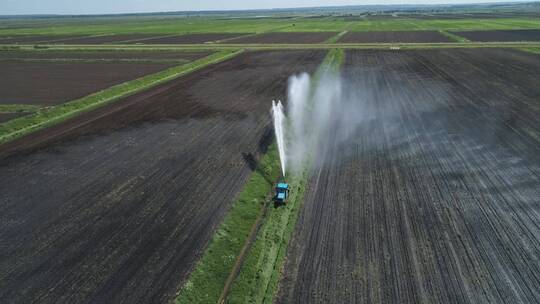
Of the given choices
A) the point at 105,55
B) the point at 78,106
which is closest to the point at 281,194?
the point at 78,106

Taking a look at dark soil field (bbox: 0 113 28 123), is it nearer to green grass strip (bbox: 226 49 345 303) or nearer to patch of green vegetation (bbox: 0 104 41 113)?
patch of green vegetation (bbox: 0 104 41 113)

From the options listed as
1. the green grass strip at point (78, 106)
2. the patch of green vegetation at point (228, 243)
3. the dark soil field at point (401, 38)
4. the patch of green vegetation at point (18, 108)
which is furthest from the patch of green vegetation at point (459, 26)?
the patch of green vegetation at point (228, 243)

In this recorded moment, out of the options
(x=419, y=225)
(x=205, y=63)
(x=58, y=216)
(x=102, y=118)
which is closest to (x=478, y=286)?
(x=419, y=225)

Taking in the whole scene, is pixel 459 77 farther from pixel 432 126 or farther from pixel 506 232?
pixel 506 232

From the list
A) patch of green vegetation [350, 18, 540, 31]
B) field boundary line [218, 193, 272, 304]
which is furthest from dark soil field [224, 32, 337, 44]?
field boundary line [218, 193, 272, 304]

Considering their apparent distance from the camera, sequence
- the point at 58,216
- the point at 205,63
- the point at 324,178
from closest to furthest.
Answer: the point at 58,216, the point at 324,178, the point at 205,63
